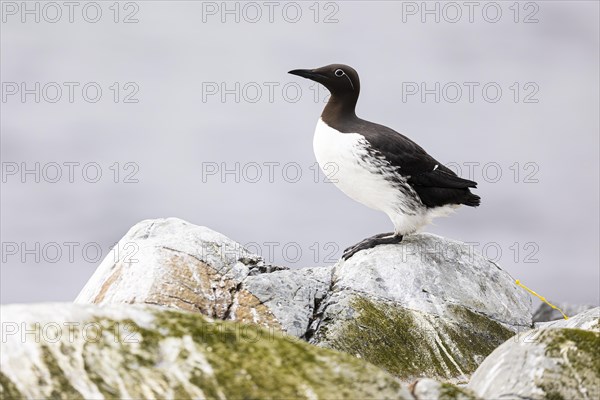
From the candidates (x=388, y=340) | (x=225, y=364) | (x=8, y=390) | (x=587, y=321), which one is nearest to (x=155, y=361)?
(x=225, y=364)

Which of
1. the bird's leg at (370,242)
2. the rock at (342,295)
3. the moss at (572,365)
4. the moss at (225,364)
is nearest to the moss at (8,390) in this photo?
the moss at (225,364)

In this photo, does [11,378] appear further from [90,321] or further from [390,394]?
[390,394]

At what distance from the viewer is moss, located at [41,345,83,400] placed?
625 centimetres

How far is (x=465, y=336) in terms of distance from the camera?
12617mm

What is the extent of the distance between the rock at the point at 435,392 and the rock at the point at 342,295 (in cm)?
449

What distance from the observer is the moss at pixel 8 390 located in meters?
6.15

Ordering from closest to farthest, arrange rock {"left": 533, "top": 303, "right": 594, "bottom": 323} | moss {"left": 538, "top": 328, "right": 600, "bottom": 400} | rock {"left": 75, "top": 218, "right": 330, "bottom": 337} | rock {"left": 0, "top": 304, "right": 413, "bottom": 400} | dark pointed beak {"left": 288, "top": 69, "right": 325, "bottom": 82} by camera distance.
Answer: rock {"left": 0, "top": 304, "right": 413, "bottom": 400}, moss {"left": 538, "top": 328, "right": 600, "bottom": 400}, rock {"left": 75, "top": 218, "right": 330, "bottom": 337}, dark pointed beak {"left": 288, "top": 69, "right": 325, "bottom": 82}, rock {"left": 533, "top": 303, "right": 594, "bottom": 323}

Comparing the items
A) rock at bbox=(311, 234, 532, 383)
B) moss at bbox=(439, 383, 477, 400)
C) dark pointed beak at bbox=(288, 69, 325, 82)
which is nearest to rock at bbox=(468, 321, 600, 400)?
moss at bbox=(439, 383, 477, 400)

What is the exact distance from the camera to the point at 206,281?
11750mm

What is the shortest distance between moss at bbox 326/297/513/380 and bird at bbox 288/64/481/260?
1411mm

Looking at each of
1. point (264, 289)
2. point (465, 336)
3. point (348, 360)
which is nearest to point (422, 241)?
point (465, 336)

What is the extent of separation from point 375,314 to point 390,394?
5.45 metres

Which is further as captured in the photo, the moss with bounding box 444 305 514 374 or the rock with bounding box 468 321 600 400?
the moss with bounding box 444 305 514 374

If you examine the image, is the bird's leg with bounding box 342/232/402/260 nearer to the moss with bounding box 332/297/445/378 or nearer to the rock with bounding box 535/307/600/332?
the moss with bounding box 332/297/445/378
